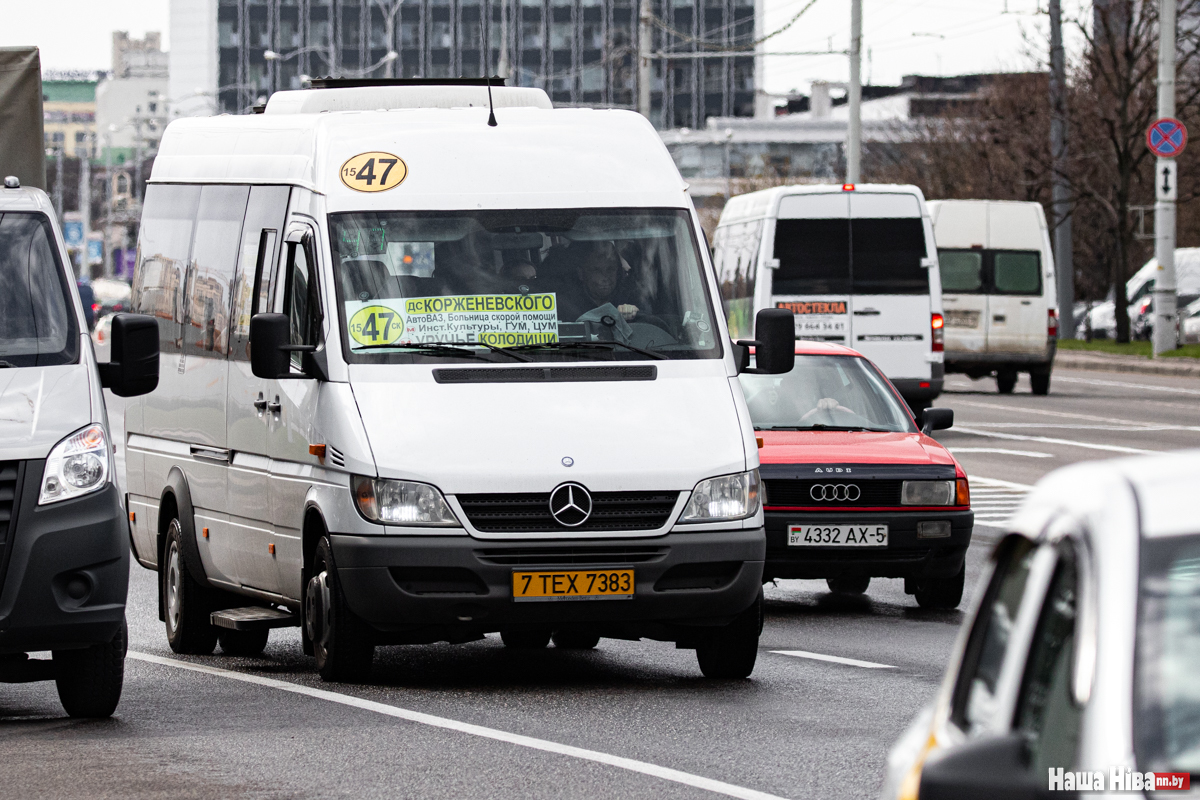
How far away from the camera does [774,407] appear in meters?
14.1

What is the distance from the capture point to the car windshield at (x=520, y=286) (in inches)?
396

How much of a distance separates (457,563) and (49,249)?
2.10 meters

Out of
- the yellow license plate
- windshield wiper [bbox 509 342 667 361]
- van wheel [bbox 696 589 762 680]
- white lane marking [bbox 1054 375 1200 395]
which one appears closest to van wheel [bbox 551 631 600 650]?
van wheel [bbox 696 589 762 680]

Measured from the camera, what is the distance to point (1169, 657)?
2.96m

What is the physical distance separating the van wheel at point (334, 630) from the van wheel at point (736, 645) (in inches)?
58.3

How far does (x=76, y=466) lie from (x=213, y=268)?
Answer: 3.25m

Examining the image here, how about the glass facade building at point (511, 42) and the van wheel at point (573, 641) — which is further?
the glass facade building at point (511, 42)

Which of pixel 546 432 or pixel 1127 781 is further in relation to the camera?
pixel 546 432

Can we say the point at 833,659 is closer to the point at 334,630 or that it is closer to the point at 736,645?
the point at 736,645

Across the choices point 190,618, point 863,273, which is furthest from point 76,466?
point 863,273

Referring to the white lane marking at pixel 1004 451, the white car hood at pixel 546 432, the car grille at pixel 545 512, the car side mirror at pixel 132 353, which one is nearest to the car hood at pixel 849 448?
the white car hood at pixel 546 432

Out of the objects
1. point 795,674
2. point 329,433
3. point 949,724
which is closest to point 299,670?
point 329,433

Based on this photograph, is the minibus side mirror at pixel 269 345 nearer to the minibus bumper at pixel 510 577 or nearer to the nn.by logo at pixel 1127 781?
the minibus bumper at pixel 510 577

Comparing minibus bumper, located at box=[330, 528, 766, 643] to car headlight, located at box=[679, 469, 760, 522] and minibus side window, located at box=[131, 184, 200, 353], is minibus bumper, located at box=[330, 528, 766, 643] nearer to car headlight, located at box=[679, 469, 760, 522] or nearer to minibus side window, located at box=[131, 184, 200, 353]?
car headlight, located at box=[679, 469, 760, 522]
